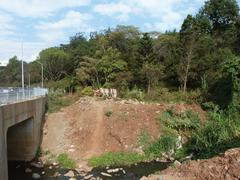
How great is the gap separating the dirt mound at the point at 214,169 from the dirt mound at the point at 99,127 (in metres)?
13.5

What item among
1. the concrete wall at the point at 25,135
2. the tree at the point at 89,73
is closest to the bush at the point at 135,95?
the tree at the point at 89,73

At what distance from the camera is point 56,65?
7988cm

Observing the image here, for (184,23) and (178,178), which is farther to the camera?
(184,23)

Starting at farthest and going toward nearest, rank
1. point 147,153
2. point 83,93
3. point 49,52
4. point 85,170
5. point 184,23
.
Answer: point 49,52, point 184,23, point 83,93, point 147,153, point 85,170

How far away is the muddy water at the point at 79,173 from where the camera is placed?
24.4m

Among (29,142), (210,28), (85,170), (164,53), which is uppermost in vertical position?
(210,28)

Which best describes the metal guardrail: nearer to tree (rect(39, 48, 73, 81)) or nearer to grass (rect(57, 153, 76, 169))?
grass (rect(57, 153, 76, 169))

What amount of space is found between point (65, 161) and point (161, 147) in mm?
7822

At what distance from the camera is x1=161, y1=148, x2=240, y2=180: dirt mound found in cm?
1411

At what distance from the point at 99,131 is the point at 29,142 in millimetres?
7439

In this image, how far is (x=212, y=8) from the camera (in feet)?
197

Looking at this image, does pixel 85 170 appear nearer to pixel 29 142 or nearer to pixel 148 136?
pixel 29 142

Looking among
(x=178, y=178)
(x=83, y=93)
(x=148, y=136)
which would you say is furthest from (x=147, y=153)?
(x=83, y=93)

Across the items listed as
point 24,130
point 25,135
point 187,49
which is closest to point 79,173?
point 25,135
